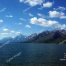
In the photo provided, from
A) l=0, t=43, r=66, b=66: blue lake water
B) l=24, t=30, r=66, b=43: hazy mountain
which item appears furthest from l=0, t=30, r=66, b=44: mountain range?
l=0, t=43, r=66, b=66: blue lake water

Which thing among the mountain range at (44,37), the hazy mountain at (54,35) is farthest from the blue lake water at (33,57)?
the hazy mountain at (54,35)

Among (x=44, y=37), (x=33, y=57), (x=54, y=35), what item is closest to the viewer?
(x=44, y=37)

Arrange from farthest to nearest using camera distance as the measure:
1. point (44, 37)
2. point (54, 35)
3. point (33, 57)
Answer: point (33, 57), point (54, 35), point (44, 37)

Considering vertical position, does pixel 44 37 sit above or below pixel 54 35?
below

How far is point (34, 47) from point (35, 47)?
22.7 inches

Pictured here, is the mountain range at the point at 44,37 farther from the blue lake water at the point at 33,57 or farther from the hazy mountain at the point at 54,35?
the blue lake water at the point at 33,57

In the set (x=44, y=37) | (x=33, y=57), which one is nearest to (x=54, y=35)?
(x=44, y=37)

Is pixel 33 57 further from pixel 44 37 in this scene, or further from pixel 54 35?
pixel 54 35

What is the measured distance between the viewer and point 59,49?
8625 centimetres

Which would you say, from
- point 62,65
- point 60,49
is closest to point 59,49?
point 60,49

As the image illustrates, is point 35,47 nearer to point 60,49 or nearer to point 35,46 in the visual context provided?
point 35,46

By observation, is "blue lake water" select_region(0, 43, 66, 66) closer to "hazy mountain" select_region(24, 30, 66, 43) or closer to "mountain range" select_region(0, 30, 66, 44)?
"mountain range" select_region(0, 30, 66, 44)

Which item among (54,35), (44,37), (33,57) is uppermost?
(54,35)

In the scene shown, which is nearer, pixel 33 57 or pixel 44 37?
pixel 44 37
